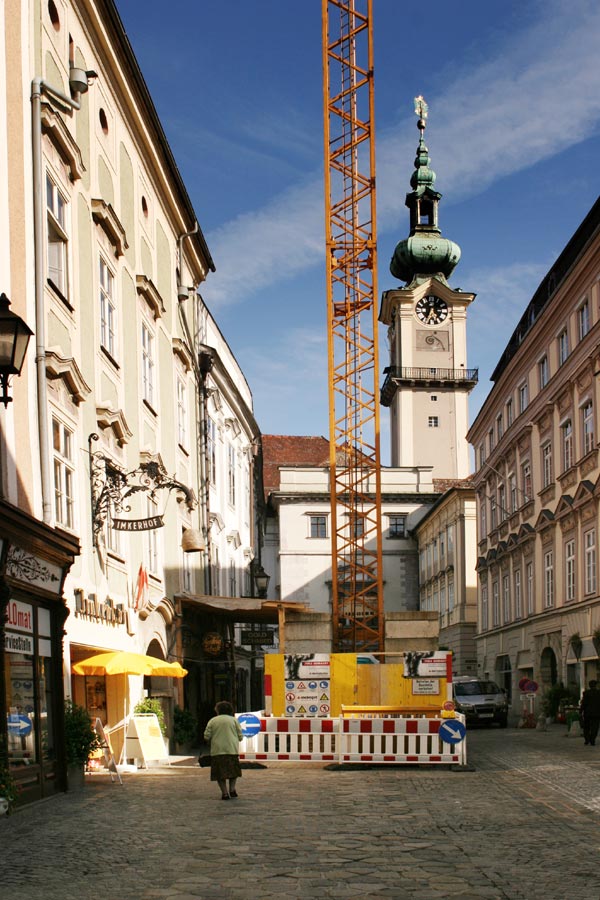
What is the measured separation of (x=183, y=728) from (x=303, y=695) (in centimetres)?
259

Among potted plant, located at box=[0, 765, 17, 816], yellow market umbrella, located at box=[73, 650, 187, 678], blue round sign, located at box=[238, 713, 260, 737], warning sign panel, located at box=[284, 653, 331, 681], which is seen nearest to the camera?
potted plant, located at box=[0, 765, 17, 816]

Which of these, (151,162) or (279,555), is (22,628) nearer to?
(151,162)

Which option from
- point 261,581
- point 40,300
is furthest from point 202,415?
point 40,300

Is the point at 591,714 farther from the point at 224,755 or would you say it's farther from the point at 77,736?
the point at 77,736

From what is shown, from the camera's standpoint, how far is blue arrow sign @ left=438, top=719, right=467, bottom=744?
20.6 meters

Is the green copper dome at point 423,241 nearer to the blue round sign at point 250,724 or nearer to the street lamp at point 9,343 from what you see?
the blue round sign at point 250,724

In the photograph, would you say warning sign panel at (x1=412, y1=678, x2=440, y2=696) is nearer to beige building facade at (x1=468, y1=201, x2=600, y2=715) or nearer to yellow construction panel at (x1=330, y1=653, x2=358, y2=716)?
yellow construction panel at (x1=330, y1=653, x2=358, y2=716)

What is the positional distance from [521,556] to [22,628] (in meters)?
33.6

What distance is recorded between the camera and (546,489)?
4134cm

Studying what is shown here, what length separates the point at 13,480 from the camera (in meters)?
15.5

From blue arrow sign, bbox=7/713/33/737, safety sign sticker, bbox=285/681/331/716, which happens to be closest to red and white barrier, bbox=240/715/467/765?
safety sign sticker, bbox=285/681/331/716

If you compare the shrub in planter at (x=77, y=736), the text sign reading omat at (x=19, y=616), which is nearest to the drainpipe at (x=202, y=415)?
the shrub in planter at (x=77, y=736)

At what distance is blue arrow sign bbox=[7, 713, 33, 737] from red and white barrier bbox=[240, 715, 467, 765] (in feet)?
24.3

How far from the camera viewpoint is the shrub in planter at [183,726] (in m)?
25.3
